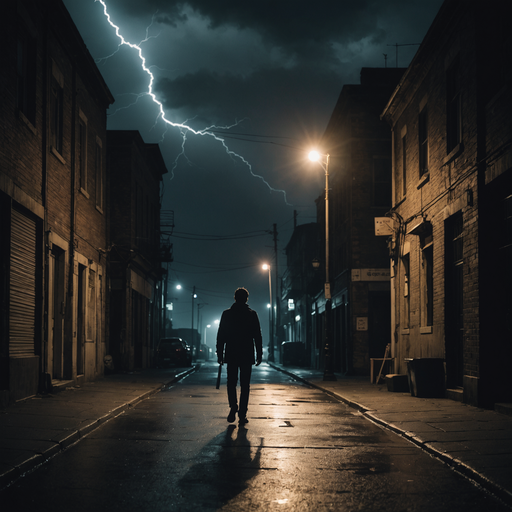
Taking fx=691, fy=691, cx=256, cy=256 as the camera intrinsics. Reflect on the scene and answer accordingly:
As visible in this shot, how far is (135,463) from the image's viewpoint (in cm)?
713

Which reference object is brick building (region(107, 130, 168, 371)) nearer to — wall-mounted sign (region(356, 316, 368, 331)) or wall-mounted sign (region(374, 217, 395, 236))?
wall-mounted sign (region(356, 316, 368, 331))

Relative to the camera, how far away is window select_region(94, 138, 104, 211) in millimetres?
Result: 22689

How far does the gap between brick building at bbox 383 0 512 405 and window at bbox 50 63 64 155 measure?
901 cm

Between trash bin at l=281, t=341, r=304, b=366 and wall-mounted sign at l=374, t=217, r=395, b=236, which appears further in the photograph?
trash bin at l=281, t=341, r=304, b=366

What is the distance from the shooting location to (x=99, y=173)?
22.9 m

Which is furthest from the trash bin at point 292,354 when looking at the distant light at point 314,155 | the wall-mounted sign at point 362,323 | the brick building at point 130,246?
the distant light at point 314,155

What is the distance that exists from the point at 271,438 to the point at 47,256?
8.68 meters

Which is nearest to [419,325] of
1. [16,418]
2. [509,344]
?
[509,344]

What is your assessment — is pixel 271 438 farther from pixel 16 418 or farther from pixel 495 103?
pixel 495 103

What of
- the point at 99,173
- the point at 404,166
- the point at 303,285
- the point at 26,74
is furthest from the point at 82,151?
the point at 303,285

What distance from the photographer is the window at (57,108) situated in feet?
55.4

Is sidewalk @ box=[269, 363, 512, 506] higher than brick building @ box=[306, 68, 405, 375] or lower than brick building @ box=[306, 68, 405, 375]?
lower

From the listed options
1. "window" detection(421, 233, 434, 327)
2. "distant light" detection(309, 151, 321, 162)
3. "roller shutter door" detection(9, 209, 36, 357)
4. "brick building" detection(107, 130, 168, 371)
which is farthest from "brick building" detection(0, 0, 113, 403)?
"window" detection(421, 233, 434, 327)

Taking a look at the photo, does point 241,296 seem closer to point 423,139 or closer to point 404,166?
point 423,139
